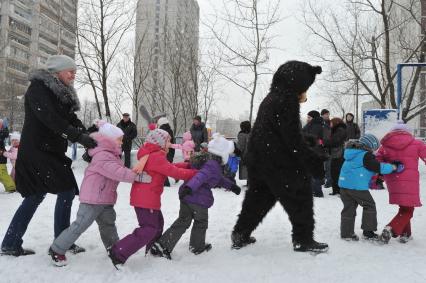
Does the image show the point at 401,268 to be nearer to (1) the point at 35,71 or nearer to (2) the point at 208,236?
(2) the point at 208,236

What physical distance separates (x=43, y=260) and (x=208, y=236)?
2023 mm

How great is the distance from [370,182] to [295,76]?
1859 millimetres

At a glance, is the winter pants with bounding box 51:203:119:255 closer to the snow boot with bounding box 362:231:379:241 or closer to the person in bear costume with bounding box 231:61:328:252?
the person in bear costume with bounding box 231:61:328:252

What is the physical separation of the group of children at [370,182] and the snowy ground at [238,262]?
8.2 inches

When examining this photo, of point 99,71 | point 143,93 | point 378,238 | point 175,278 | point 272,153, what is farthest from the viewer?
point 143,93

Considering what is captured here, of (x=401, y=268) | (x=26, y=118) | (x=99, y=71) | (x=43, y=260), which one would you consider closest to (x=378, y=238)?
(x=401, y=268)

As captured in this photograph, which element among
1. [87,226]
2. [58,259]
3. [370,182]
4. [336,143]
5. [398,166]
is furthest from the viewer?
[336,143]

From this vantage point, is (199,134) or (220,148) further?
(199,134)

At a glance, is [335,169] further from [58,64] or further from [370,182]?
[58,64]

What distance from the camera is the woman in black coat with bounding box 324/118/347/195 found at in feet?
29.0

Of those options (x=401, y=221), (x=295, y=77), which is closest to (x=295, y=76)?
(x=295, y=77)

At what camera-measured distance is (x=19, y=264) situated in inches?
156

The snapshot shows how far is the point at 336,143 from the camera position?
28.9 ft

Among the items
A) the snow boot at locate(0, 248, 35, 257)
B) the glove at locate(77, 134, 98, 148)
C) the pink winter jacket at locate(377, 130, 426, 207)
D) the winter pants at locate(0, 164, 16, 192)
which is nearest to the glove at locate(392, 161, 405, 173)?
the pink winter jacket at locate(377, 130, 426, 207)
